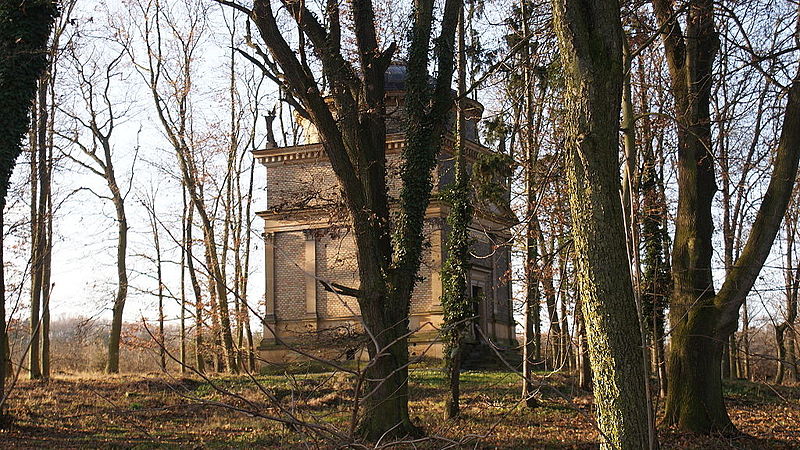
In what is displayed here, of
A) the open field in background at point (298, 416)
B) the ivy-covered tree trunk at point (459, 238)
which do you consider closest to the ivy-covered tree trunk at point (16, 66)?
the open field in background at point (298, 416)

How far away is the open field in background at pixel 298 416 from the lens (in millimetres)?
13617

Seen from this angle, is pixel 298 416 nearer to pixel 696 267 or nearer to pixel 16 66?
pixel 696 267

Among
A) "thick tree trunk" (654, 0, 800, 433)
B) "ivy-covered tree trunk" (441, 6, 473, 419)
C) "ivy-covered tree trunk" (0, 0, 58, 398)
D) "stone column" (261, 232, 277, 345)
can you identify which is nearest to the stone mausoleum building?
"stone column" (261, 232, 277, 345)

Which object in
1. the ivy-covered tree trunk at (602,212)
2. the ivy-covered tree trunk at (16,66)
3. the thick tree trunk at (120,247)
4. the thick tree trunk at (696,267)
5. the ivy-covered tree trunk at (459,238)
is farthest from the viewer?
the thick tree trunk at (120,247)

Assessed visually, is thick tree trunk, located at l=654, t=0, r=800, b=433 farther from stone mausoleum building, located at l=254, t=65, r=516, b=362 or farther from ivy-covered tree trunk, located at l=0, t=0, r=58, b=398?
stone mausoleum building, located at l=254, t=65, r=516, b=362

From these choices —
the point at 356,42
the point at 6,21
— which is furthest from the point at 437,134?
the point at 6,21

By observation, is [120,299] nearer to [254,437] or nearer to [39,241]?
[39,241]

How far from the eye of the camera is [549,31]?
29.0 ft

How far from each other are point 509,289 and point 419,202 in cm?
1789

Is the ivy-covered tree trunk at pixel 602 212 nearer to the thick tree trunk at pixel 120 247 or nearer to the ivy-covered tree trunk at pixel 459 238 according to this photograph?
the ivy-covered tree trunk at pixel 459 238

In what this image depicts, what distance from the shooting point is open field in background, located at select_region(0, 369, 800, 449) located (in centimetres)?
1362

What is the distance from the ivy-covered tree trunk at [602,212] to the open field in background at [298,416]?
18.4ft

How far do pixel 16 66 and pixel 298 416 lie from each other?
7.71 m

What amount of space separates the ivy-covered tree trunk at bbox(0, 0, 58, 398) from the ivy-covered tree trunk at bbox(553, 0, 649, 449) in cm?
1045
